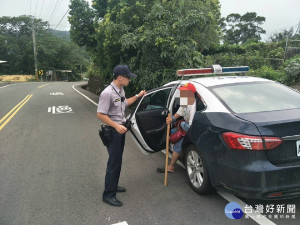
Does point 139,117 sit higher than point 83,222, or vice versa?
point 139,117

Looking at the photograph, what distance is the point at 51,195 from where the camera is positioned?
3.71m

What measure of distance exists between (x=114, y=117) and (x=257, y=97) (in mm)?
1847

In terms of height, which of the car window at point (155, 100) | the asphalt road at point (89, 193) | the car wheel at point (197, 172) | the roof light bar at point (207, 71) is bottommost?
the asphalt road at point (89, 193)

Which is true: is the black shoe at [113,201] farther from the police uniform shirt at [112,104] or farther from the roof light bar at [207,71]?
the roof light bar at [207,71]

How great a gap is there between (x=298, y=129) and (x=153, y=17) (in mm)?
6789

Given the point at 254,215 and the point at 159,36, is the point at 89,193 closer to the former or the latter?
the point at 254,215

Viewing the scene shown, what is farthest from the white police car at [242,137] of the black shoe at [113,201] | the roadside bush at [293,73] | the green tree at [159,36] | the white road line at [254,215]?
the roadside bush at [293,73]

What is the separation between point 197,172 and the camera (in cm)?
362

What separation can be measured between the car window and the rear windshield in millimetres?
1087

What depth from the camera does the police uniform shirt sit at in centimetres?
322

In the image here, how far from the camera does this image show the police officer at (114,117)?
10.6 ft

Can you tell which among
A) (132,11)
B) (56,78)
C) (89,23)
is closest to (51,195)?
(132,11)

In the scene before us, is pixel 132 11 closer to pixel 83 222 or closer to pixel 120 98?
pixel 120 98

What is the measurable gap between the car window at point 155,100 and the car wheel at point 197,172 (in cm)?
106
